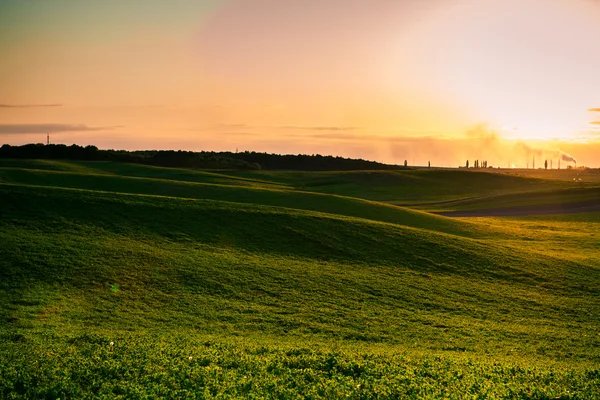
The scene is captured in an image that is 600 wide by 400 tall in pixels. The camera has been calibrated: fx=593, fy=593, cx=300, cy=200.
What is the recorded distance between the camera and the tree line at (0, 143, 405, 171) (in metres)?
142

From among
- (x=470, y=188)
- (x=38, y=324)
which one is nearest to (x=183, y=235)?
(x=38, y=324)

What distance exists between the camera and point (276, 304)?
915 inches

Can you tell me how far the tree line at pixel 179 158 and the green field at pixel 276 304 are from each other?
109400 millimetres

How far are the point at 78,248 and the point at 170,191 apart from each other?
2875cm

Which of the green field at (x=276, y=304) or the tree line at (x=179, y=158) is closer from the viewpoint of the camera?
the green field at (x=276, y=304)

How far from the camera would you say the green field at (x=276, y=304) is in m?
14.1

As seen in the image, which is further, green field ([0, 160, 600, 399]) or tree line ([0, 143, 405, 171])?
tree line ([0, 143, 405, 171])

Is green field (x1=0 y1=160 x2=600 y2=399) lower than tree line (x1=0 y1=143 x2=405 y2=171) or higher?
lower

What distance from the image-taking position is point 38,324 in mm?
19094

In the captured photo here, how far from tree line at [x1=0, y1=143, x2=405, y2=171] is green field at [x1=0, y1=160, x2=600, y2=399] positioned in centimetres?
10940

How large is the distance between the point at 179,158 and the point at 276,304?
464ft

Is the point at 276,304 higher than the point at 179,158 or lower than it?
lower

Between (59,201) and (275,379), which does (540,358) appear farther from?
(59,201)

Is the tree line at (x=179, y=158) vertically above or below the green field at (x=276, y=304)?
above
